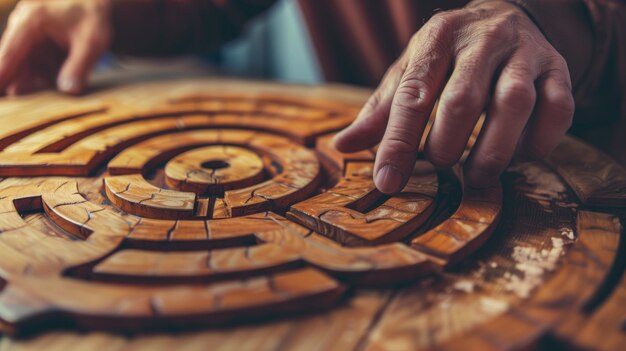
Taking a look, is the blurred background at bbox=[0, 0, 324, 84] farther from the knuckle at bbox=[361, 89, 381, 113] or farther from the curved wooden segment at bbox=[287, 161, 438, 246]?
the curved wooden segment at bbox=[287, 161, 438, 246]

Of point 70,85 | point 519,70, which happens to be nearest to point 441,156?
point 519,70

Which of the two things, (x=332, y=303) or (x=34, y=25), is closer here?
(x=332, y=303)

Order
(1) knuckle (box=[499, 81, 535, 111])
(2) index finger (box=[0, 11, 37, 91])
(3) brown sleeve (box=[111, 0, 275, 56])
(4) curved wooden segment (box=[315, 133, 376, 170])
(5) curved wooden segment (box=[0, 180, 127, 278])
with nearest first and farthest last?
(5) curved wooden segment (box=[0, 180, 127, 278]) → (1) knuckle (box=[499, 81, 535, 111]) → (4) curved wooden segment (box=[315, 133, 376, 170]) → (2) index finger (box=[0, 11, 37, 91]) → (3) brown sleeve (box=[111, 0, 275, 56])

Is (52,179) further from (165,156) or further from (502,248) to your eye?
(502,248)

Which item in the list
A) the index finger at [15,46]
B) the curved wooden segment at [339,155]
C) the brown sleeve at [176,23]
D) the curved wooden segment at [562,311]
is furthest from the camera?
the brown sleeve at [176,23]

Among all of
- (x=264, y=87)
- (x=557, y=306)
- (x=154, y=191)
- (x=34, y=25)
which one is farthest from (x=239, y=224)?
(x=34, y=25)

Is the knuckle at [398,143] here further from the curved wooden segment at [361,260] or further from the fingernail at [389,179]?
the curved wooden segment at [361,260]

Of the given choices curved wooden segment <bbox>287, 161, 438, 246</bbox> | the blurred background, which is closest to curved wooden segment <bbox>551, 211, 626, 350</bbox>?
curved wooden segment <bbox>287, 161, 438, 246</bbox>

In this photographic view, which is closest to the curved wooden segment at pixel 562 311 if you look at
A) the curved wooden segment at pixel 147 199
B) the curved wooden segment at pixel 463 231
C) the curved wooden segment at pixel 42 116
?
the curved wooden segment at pixel 463 231
